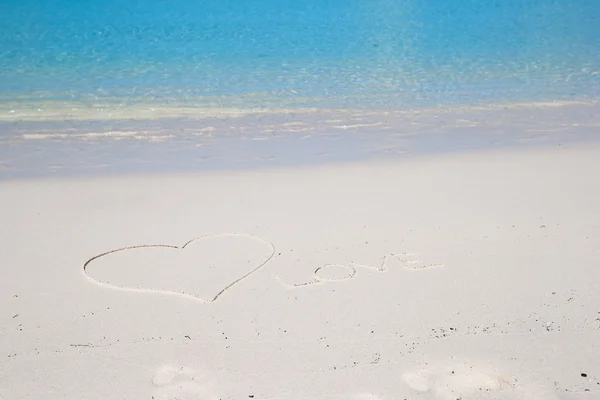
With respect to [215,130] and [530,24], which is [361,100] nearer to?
[215,130]

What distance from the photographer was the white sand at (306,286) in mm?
3404

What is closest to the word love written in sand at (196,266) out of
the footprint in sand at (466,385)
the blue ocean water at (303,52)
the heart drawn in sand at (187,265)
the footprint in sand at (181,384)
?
the heart drawn in sand at (187,265)

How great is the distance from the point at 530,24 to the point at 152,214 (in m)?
12.7

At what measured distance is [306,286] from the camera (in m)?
4.28

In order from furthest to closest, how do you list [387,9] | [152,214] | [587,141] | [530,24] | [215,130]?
[387,9], [530,24], [215,130], [587,141], [152,214]

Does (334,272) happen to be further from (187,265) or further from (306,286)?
(187,265)

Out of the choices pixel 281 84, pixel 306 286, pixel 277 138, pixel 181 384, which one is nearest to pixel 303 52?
pixel 281 84

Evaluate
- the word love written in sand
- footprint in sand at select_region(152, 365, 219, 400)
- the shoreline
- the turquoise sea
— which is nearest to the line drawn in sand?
the word love written in sand

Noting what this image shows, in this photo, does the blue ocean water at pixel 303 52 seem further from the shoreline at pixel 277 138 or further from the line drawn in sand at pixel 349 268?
the line drawn in sand at pixel 349 268

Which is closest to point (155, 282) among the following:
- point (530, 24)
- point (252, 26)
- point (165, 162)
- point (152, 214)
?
point (152, 214)

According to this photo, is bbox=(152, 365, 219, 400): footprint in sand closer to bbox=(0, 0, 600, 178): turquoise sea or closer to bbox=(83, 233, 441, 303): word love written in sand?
bbox=(83, 233, 441, 303): word love written in sand

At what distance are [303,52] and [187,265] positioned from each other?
874cm

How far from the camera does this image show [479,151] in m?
6.94

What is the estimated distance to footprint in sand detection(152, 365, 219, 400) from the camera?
3.26 m
